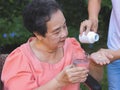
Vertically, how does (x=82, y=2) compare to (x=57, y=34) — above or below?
below

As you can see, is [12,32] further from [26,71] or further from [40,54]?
[26,71]

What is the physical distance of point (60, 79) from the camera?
2.72 metres

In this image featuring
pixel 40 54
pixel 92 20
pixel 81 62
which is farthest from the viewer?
pixel 92 20

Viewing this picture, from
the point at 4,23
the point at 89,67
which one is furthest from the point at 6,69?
the point at 4,23

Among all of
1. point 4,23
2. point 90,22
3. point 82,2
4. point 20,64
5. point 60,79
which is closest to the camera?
point 60,79

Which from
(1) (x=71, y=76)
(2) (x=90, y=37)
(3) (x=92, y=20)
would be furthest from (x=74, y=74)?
(3) (x=92, y=20)

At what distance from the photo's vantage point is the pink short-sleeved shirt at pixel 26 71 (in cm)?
288

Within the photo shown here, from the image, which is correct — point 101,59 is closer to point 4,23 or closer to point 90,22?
point 90,22

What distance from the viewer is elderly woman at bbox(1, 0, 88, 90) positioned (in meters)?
2.86

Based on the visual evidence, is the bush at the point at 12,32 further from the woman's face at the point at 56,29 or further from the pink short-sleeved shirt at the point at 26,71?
the woman's face at the point at 56,29

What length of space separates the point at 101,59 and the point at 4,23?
2.99m

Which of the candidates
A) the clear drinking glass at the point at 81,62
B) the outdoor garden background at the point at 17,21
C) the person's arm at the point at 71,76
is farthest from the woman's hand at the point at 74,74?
the outdoor garden background at the point at 17,21

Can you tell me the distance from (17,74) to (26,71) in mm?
64

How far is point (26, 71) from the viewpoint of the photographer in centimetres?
290
